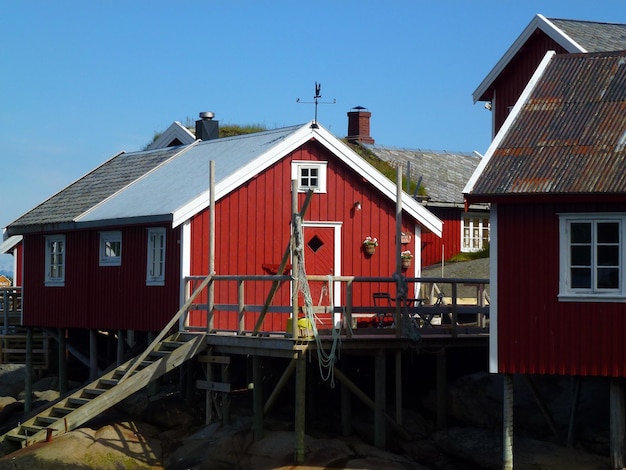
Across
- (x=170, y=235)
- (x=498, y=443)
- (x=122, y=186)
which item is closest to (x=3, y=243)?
(x=122, y=186)

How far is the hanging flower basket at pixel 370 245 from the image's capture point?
27.2 meters

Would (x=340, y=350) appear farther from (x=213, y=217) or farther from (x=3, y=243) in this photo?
(x=3, y=243)

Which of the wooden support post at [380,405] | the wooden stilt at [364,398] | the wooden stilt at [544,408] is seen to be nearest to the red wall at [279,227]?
the wooden stilt at [364,398]

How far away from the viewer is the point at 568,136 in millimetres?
19969

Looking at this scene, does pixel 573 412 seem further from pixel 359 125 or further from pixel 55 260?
pixel 359 125

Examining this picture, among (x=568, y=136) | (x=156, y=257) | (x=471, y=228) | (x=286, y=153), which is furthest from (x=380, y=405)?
(x=471, y=228)

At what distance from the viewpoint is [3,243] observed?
46.6 m

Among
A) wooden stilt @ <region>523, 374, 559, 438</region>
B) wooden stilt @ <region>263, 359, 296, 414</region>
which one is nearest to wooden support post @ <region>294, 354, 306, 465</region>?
wooden stilt @ <region>263, 359, 296, 414</region>

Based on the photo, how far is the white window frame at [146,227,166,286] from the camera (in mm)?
26469

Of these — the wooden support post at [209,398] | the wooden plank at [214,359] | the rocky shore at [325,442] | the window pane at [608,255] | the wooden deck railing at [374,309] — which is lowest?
the rocky shore at [325,442]

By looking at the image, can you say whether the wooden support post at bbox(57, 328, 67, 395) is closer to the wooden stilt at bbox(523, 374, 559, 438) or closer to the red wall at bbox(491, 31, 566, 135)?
the red wall at bbox(491, 31, 566, 135)

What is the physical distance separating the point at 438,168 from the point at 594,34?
16.6 m

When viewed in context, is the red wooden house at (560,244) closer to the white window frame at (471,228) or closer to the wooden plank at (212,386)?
the wooden plank at (212,386)

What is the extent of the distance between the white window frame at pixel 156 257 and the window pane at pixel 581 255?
10.4 m
